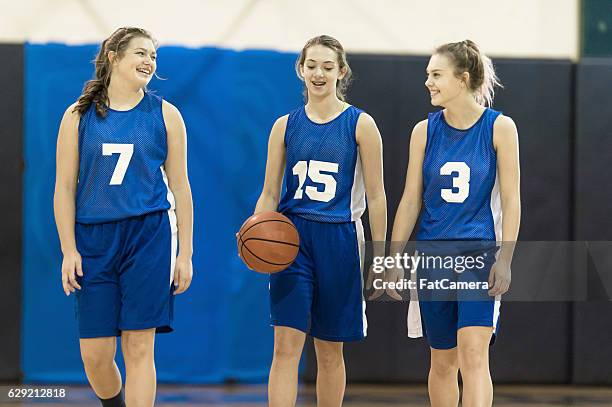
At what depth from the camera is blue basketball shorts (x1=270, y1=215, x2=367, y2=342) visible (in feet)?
15.1

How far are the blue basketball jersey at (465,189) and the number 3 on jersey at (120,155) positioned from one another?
1.40 meters

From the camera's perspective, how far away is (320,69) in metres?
4.69

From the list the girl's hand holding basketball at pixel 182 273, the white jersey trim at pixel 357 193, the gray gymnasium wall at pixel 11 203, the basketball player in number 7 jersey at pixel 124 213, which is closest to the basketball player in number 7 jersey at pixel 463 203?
the white jersey trim at pixel 357 193

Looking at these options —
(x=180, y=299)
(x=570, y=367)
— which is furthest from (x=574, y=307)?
(x=180, y=299)

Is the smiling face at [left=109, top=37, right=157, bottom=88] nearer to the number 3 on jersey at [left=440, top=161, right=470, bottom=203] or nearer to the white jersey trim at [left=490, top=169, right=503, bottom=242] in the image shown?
the number 3 on jersey at [left=440, top=161, right=470, bottom=203]

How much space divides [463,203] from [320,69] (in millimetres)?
931

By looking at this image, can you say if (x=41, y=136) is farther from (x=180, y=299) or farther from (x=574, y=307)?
(x=574, y=307)

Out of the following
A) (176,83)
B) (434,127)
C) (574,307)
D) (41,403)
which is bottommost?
(41,403)

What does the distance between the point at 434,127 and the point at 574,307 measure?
9.06 ft

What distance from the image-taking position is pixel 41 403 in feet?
19.9

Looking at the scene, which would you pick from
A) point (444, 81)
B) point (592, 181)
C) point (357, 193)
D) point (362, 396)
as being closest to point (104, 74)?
point (357, 193)

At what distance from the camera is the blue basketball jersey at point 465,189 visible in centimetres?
452

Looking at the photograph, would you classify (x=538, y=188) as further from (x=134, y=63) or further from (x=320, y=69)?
(x=134, y=63)

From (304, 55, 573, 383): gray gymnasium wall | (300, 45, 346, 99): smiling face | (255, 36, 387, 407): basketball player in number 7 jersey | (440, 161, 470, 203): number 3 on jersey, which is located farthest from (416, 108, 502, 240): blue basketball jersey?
(304, 55, 573, 383): gray gymnasium wall
